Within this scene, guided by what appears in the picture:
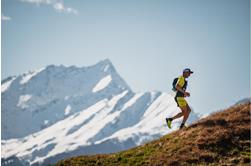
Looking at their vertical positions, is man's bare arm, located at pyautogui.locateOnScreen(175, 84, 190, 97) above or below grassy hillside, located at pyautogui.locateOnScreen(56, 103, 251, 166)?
above

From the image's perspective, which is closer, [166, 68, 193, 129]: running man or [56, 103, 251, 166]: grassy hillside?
[166, 68, 193, 129]: running man

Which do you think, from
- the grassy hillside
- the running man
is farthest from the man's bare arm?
the grassy hillside

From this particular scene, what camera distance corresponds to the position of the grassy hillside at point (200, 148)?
79.0ft

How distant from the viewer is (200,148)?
2545 cm

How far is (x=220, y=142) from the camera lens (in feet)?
84.6

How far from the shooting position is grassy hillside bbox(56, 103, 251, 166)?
79.0 feet

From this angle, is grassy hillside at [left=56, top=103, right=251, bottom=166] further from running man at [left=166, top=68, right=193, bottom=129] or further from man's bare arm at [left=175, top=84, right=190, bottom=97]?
man's bare arm at [left=175, top=84, right=190, bottom=97]

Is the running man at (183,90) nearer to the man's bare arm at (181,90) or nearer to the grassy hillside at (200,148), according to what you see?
the man's bare arm at (181,90)

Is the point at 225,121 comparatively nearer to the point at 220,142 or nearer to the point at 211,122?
the point at 211,122

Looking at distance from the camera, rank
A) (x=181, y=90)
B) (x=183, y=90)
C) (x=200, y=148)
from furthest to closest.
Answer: (x=200, y=148) < (x=183, y=90) < (x=181, y=90)

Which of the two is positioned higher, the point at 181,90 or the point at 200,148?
the point at 181,90

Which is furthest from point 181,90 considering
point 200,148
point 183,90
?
point 200,148

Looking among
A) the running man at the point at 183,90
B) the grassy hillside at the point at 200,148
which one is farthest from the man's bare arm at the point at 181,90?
the grassy hillside at the point at 200,148

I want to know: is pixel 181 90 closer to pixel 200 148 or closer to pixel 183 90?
pixel 183 90
